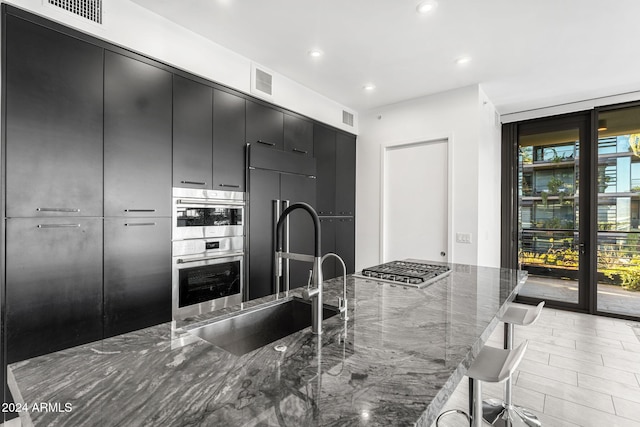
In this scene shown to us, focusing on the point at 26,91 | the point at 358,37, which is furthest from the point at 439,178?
the point at 26,91

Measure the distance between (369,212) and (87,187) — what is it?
3417 millimetres

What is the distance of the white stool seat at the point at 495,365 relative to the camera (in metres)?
1.23

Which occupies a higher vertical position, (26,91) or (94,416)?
(26,91)

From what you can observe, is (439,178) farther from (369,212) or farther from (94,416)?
(94,416)

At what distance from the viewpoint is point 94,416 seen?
0.68 metres

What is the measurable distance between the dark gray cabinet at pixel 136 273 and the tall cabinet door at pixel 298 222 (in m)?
1.40

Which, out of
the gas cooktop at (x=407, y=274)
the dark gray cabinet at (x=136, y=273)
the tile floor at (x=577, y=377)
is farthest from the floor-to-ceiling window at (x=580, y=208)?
the dark gray cabinet at (x=136, y=273)

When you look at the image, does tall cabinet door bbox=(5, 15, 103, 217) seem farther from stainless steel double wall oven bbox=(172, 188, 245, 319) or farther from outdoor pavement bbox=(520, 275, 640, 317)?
outdoor pavement bbox=(520, 275, 640, 317)

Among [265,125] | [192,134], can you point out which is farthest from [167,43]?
[265,125]

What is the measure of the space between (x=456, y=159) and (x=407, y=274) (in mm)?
2327

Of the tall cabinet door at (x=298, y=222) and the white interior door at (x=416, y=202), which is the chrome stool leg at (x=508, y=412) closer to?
the white interior door at (x=416, y=202)

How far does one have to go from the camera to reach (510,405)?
2.14 metres

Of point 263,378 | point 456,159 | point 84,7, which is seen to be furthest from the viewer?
point 456,159

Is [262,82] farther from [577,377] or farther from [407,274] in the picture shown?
[577,377]
